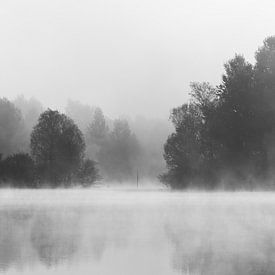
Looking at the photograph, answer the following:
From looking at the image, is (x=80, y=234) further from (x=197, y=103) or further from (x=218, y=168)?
(x=197, y=103)

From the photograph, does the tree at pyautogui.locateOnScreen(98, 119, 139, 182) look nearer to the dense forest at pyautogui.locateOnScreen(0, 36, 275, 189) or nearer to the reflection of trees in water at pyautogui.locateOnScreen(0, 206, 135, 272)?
the dense forest at pyautogui.locateOnScreen(0, 36, 275, 189)

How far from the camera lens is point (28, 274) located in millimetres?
14992

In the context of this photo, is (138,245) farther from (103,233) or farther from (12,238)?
(12,238)

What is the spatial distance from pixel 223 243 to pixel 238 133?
141ft

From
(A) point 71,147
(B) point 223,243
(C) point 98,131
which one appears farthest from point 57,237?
(C) point 98,131

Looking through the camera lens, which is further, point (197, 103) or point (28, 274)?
point (197, 103)

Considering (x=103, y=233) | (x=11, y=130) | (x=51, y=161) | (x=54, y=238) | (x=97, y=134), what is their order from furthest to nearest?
(x=97, y=134) → (x=11, y=130) → (x=51, y=161) → (x=103, y=233) → (x=54, y=238)

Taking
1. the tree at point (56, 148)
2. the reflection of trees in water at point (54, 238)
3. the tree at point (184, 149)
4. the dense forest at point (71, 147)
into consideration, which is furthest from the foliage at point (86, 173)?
the reflection of trees in water at point (54, 238)

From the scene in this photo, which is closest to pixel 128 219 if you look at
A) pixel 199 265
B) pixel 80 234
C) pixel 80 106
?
pixel 80 234

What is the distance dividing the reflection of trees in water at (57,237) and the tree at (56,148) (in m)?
43.6

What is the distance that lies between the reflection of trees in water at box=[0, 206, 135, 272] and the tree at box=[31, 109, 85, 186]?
43.6 m

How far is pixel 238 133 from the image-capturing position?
62469mm

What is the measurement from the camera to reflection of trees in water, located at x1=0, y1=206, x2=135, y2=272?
1758cm

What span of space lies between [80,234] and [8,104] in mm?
87651
